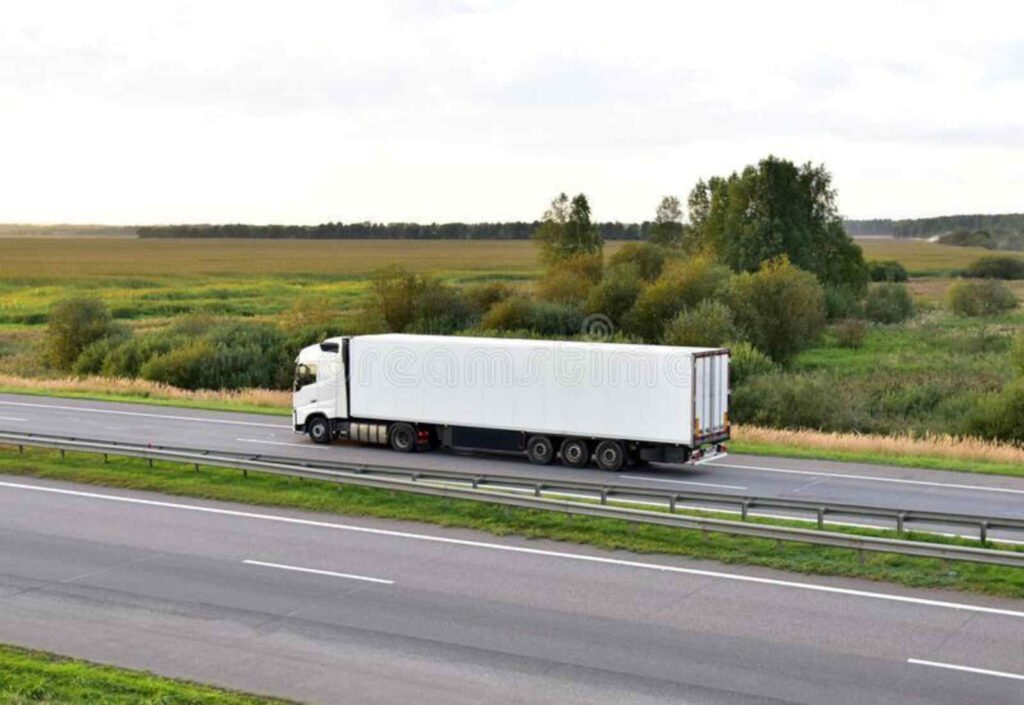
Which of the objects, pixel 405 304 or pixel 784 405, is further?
pixel 405 304

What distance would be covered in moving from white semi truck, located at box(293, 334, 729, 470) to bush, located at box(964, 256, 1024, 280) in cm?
12875

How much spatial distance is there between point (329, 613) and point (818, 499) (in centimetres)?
1188

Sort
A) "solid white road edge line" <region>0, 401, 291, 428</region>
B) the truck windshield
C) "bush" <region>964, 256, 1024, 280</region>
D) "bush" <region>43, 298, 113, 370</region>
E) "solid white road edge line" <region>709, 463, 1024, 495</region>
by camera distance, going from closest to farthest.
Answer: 1. "solid white road edge line" <region>709, 463, 1024, 495</region>
2. the truck windshield
3. "solid white road edge line" <region>0, 401, 291, 428</region>
4. "bush" <region>43, 298, 113, 370</region>
5. "bush" <region>964, 256, 1024, 280</region>

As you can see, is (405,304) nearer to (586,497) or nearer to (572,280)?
(572,280)

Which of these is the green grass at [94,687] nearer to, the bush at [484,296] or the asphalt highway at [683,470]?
the asphalt highway at [683,470]

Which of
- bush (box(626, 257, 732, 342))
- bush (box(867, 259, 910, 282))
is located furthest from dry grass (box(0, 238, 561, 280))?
bush (box(626, 257, 732, 342))

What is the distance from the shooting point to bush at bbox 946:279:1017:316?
3681 inches

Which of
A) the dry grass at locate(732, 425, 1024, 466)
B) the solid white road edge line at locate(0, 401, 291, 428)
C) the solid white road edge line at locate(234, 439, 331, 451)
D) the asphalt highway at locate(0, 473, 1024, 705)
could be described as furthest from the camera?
the solid white road edge line at locate(0, 401, 291, 428)

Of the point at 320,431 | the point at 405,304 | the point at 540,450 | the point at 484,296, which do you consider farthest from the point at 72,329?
the point at 540,450

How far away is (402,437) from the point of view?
30.5 m

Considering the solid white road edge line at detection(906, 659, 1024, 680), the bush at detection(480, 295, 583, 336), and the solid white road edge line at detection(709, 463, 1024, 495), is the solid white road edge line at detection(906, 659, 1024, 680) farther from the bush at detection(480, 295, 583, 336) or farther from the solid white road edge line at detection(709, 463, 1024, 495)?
the bush at detection(480, 295, 583, 336)

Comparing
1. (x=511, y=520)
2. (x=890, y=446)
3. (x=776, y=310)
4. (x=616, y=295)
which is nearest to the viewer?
(x=511, y=520)

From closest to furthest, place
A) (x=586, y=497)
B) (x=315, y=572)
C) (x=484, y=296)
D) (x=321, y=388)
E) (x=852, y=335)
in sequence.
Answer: (x=315, y=572), (x=586, y=497), (x=321, y=388), (x=484, y=296), (x=852, y=335)

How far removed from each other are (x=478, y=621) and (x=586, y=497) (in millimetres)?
8846
